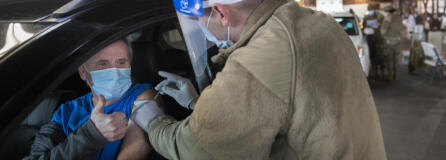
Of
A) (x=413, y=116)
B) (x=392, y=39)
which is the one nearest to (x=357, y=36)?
(x=392, y=39)

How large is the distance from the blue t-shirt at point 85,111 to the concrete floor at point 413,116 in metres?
2.87

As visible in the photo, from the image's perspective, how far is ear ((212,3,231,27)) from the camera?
1075 mm

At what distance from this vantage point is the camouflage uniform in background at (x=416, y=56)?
651cm

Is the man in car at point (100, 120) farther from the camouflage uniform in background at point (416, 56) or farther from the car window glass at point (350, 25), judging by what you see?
the camouflage uniform in background at point (416, 56)

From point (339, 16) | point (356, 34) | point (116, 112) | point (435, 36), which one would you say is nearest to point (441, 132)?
point (356, 34)

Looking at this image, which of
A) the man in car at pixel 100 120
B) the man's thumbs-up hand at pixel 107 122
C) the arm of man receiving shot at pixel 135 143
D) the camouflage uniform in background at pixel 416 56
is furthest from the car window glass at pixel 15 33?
the camouflage uniform in background at pixel 416 56

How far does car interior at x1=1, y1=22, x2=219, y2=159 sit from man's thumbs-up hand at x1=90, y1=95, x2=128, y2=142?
115 millimetres

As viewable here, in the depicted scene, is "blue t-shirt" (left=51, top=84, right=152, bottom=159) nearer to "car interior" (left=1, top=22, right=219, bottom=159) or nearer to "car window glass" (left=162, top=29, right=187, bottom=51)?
"car interior" (left=1, top=22, right=219, bottom=159)

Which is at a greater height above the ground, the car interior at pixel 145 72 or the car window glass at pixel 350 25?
the car interior at pixel 145 72

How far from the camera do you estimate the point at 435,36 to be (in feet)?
24.1

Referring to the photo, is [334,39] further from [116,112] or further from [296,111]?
[116,112]

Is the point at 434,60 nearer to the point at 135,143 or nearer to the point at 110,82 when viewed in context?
the point at 135,143

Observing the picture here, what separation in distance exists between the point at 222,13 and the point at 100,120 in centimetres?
51

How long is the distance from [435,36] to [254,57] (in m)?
7.95
